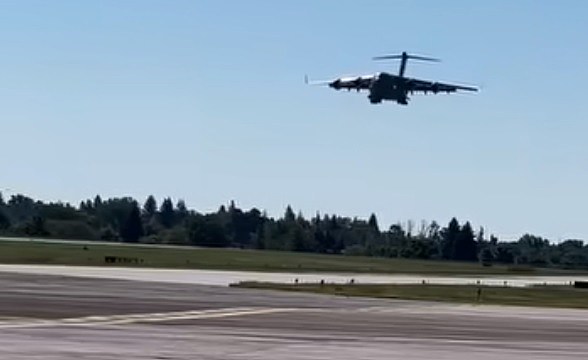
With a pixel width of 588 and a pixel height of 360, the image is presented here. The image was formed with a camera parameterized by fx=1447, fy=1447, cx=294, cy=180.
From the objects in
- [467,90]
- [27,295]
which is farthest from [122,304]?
[467,90]

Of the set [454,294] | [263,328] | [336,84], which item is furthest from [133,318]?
[336,84]

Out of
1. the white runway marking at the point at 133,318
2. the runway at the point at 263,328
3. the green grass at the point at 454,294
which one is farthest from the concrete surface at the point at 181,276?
the white runway marking at the point at 133,318

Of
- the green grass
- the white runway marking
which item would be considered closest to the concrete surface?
the green grass

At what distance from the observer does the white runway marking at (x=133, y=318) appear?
3790cm

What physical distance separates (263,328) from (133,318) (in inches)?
194

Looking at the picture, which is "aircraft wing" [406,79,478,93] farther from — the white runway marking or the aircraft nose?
the white runway marking

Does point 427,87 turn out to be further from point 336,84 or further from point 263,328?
point 263,328

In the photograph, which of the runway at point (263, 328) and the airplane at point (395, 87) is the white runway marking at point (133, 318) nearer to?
the runway at point (263, 328)

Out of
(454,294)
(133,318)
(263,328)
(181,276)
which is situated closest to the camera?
(263,328)

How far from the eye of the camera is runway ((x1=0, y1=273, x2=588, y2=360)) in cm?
3080

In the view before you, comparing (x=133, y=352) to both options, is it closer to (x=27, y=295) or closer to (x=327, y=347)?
(x=327, y=347)

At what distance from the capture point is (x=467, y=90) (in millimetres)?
125500

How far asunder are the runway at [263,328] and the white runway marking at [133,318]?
28mm

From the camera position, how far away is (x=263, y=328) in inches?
1513
